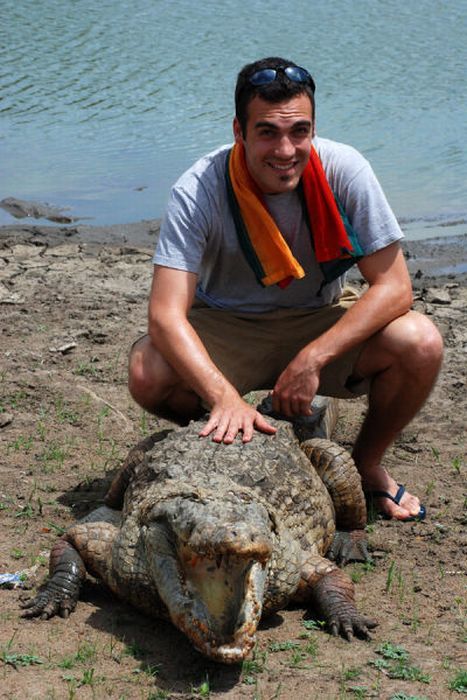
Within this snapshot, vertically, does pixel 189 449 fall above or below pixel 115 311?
above

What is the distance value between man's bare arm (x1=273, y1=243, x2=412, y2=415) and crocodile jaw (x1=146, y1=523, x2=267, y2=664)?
1.34 m

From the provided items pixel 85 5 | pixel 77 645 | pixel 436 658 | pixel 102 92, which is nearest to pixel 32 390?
pixel 77 645

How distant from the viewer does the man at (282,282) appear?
452 cm

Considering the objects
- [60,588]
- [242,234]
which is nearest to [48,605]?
[60,588]

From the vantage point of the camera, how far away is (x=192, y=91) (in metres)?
14.7

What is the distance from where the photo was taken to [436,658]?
359 centimetres

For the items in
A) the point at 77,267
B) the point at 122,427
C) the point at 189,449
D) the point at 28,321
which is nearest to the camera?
the point at 189,449

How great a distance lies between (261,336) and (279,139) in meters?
1.01

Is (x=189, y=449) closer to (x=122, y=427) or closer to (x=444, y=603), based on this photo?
(x=444, y=603)

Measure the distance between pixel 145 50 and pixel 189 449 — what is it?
46.0 ft

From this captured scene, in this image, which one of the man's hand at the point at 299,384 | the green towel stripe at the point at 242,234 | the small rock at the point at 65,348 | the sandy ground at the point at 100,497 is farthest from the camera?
the small rock at the point at 65,348

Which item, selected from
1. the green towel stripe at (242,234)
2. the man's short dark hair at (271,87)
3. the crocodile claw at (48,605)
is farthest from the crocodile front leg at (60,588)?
the man's short dark hair at (271,87)

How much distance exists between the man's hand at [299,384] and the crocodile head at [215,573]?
1105mm

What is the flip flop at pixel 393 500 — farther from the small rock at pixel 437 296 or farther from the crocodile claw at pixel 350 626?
the small rock at pixel 437 296
